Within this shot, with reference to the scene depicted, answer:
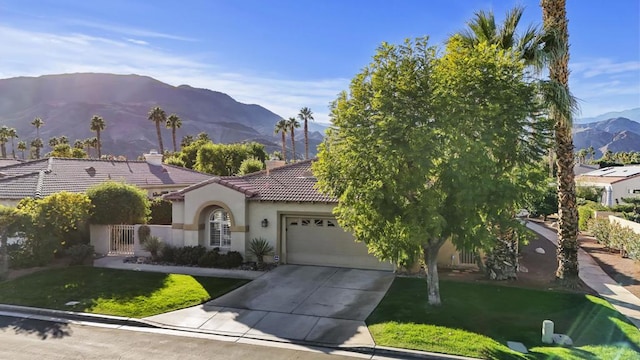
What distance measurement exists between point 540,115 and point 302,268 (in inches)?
445

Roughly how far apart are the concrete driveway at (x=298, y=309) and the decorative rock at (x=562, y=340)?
15.4ft

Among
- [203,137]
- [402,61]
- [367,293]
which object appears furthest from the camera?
[203,137]

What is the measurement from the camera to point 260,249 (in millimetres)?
19781

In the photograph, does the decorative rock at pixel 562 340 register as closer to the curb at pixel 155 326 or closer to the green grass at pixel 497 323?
the green grass at pixel 497 323

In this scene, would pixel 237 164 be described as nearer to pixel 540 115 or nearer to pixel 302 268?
pixel 302 268

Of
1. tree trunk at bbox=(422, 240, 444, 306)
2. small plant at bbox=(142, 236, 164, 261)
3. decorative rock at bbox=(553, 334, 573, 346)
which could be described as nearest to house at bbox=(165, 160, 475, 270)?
small plant at bbox=(142, 236, 164, 261)

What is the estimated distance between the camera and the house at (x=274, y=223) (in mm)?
19594

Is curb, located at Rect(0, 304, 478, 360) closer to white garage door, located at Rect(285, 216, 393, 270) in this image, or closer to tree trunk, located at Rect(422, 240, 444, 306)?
tree trunk, located at Rect(422, 240, 444, 306)

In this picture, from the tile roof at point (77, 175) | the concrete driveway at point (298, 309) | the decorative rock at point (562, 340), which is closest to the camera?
the decorative rock at point (562, 340)

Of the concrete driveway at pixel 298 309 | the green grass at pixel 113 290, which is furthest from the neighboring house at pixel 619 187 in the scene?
the green grass at pixel 113 290

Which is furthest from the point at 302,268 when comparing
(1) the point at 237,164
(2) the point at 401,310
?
(1) the point at 237,164

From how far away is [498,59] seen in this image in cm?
1292

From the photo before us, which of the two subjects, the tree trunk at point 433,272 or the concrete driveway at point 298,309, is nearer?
the concrete driveway at point 298,309

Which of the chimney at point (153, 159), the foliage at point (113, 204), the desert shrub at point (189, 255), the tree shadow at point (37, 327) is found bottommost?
the tree shadow at point (37, 327)
